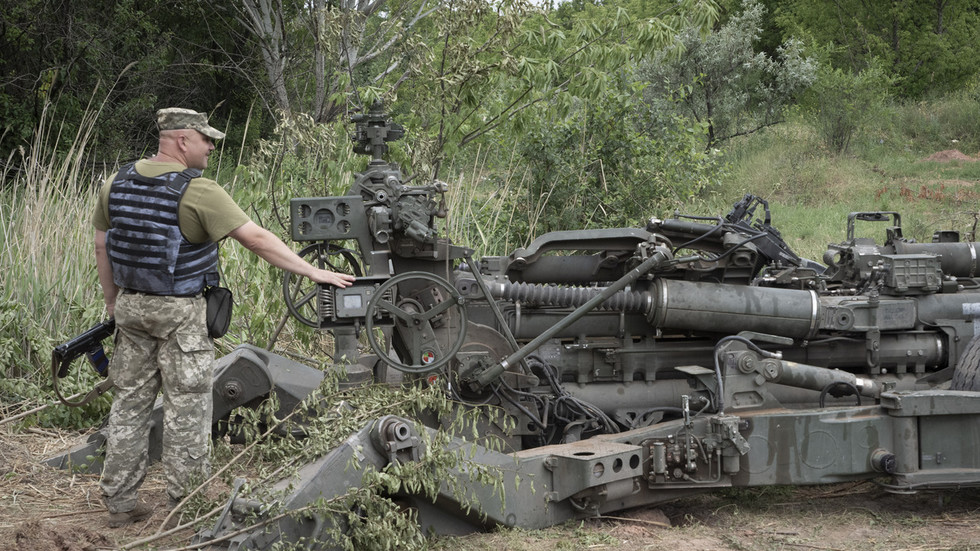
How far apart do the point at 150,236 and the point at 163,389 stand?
87 cm

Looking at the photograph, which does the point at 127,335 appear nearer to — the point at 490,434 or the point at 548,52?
the point at 490,434

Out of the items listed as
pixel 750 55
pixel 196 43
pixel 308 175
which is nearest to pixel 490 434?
pixel 308 175

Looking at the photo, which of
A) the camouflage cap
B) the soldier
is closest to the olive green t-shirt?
the soldier

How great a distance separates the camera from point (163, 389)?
5.57 metres

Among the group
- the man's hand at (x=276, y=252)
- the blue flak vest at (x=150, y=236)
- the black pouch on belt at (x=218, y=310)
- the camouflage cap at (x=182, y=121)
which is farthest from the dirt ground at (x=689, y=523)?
the camouflage cap at (x=182, y=121)

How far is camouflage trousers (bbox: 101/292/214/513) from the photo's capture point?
5422mm

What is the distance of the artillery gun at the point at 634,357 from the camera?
5.46 meters

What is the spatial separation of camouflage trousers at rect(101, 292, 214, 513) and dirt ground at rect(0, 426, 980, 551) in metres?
0.32

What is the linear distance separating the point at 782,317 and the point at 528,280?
1.56 meters

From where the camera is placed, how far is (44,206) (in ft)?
29.8

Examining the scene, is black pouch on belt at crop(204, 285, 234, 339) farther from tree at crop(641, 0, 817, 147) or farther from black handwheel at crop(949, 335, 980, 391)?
tree at crop(641, 0, 817, 147)

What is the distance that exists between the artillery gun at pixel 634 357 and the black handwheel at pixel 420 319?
0.04 ft

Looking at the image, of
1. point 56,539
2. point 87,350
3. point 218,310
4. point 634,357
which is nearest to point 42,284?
point 87,350

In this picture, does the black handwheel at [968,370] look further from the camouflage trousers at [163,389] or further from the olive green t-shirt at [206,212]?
the camouflage trousers at [163,389]
